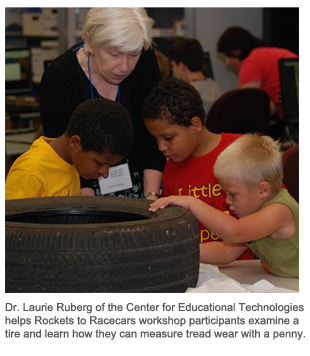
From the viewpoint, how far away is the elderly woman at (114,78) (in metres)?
2.03

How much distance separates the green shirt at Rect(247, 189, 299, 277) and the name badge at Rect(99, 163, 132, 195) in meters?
0.56

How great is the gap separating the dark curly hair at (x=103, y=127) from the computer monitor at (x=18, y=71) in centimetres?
386

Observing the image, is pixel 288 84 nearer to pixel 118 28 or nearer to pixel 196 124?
pixel 196 124

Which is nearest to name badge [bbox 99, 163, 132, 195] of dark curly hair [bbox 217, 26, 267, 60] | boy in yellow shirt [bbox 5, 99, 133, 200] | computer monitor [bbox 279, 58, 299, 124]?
boy in yellow shirt [bbox 5, 99, 133, 200]

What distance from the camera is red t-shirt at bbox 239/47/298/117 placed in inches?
206

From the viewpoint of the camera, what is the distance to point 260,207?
1.80m

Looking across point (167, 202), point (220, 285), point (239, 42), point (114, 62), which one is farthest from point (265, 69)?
point (220, 285)

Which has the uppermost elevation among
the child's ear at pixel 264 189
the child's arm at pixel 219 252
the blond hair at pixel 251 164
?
the blond hair at pixel 251 164

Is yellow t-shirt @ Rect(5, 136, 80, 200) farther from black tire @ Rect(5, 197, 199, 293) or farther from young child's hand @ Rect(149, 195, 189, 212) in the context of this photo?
black tire @ Rect(5, 197, 199, 293)

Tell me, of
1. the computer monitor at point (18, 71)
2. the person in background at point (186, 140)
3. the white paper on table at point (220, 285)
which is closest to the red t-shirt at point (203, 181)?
the person in background at point (186, 140)

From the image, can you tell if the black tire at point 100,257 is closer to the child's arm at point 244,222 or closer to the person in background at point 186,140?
the child's arm at point 244,222
